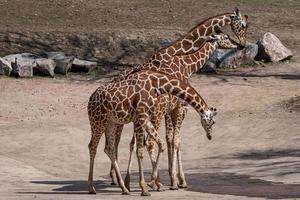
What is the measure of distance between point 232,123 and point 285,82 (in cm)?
414

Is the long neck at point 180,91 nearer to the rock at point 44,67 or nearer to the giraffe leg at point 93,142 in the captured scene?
the giraffe leg at point 93,142

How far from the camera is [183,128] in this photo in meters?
18.7

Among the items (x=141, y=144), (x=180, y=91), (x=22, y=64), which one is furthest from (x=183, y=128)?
(x=22, y=64)

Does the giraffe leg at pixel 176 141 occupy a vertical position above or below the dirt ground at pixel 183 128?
above

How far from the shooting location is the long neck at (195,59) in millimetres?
14219

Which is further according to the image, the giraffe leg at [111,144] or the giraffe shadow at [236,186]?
the giraffe leg at [111,144]

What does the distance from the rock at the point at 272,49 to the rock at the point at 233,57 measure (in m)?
0.19

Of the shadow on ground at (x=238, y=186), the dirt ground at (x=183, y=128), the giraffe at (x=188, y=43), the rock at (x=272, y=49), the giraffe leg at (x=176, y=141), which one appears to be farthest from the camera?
the rock at (x=272, y=49)

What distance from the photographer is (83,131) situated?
18.6m

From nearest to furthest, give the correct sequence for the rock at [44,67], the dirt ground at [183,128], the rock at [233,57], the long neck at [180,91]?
1. the long neck at [180,91]
2. the dirt ground at [183,128]
3. the rock at [44,67]
4. the rock at [233,57]

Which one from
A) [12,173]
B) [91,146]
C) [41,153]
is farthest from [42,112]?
[91,146]

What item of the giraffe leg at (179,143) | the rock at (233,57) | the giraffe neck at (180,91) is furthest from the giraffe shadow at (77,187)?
the rock at (233,57)

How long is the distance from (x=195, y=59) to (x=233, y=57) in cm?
1023

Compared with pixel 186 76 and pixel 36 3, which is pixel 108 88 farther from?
pixel 36 3
